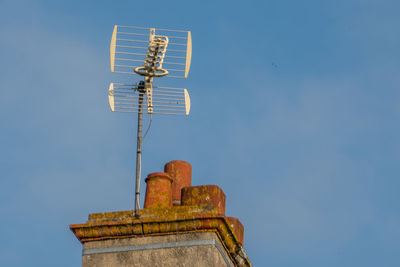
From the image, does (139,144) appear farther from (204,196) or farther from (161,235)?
(161,235)

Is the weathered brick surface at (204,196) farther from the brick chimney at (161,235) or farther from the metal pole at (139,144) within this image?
the metal pole at (139,144)

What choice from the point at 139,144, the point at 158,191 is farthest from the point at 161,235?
the point at 139,144

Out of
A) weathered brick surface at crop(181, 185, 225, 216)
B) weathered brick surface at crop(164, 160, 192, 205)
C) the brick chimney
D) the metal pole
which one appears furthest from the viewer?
weathered brick surface at crop(164, 160, 192, 205)

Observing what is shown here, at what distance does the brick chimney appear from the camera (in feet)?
48.4

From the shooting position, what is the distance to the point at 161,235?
1495 cm

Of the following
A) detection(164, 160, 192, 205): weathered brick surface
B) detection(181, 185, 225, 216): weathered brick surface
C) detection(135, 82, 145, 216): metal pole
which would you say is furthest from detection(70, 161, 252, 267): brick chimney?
detection(164, 160, 192, 205): weathered brick surface

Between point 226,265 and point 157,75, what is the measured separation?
428cm

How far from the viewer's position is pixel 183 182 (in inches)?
658

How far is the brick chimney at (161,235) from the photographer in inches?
581

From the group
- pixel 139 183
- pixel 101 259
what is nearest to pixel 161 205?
pixel 139 183

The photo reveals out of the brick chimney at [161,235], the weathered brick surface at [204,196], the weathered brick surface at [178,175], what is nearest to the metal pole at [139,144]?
the brick chimney at [161,235]

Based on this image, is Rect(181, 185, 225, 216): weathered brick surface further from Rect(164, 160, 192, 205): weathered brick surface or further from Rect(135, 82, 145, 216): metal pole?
Rect(135, 82, 145, 216): metal pole

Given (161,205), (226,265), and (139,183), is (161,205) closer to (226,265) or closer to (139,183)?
(139,183)

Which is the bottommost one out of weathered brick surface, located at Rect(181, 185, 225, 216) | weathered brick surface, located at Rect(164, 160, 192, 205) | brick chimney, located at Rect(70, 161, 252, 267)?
brick chimney, located at Rect(70, 161, 252, 267)
